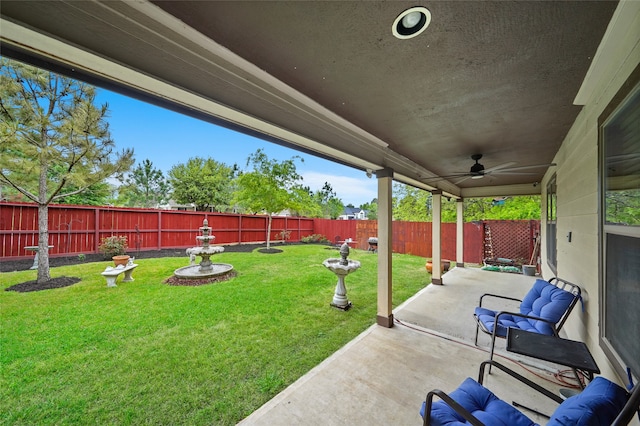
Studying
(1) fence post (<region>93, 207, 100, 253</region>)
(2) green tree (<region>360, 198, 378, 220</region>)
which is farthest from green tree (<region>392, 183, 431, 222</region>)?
(2) green tree (<region>360, 198, 378, 220</region>)

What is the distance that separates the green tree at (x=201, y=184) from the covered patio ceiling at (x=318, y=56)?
1846cm

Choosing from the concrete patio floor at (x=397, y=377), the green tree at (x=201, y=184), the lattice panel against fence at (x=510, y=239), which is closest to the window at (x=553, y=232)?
the concrete patio floor at (x=397, y=377)

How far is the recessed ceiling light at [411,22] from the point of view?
118 cm

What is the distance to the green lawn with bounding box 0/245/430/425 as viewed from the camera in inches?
78.0

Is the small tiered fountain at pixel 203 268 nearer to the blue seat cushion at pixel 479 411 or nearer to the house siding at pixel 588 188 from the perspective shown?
the blue seat cushion at pixel 479 411

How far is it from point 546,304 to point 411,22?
10.8ft

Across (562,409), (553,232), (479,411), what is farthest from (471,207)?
(562,409)

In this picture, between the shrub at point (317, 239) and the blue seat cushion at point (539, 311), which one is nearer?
the blue seat cushion at point (539, 311)

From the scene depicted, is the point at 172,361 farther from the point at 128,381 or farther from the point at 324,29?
the point at 324,29

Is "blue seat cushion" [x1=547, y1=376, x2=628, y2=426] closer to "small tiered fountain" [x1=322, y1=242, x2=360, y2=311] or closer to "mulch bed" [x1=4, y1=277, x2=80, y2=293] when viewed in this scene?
"small tiered fountain" [x1=322, y1=242, x2=360, y2=311]

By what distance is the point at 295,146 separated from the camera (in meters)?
2.33

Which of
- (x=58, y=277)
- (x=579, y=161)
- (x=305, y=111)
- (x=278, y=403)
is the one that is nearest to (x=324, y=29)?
(x=305, y=111)

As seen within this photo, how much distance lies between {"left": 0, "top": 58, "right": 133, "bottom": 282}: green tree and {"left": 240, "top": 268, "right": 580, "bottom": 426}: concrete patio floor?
20.4ft

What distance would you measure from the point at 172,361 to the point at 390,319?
282cm
